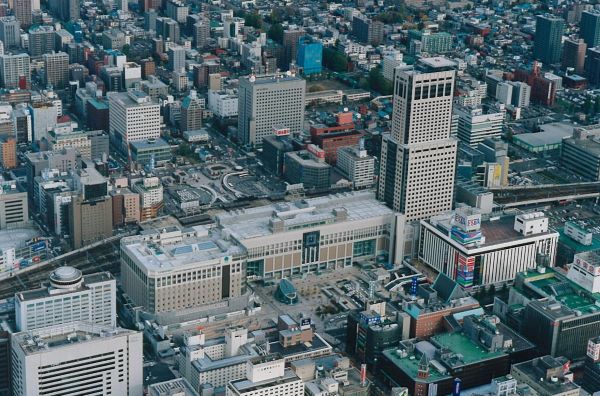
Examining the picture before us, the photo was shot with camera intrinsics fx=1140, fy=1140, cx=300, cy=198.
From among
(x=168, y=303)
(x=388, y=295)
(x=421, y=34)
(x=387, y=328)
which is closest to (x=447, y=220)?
(x=388, y=295)

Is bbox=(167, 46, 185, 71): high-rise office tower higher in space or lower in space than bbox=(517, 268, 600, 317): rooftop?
higher

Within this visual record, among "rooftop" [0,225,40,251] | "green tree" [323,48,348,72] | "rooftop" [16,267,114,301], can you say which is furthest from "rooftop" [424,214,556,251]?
"green tree" [323,48,348,72]

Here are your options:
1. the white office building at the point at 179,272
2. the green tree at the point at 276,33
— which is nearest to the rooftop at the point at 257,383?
the white office building at the point at 179,272

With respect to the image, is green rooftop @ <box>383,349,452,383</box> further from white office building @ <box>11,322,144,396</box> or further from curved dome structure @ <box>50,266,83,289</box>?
curved dome structure @ <box>50,266,83,289</box>

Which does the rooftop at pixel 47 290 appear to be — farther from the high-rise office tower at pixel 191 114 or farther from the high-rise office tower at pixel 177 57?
the high-rise office tower at pixel 177 57

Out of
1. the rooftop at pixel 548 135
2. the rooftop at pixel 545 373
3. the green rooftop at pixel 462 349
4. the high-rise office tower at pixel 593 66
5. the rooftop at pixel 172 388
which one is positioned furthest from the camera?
the high-rise office tower at pixel 593 66

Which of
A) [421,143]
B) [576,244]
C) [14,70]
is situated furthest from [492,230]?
[14,70]

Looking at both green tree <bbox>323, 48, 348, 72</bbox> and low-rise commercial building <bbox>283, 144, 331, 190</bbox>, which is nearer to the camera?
low-rise commercial building <bbox>283, 144, 331, 190</bbox>
